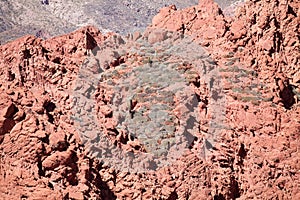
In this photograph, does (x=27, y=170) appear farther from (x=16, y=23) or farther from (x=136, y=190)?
(x=16, y=23)

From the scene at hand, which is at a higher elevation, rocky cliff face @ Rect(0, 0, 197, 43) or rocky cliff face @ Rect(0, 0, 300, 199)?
rocky cliff face @ Rect(0, 0, 300, 199)

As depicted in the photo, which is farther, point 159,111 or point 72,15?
point 72,15

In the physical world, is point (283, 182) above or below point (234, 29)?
below

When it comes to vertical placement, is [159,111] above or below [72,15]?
above

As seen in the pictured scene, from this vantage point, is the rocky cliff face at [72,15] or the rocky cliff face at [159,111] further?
the rocky cliff face at [72,15]

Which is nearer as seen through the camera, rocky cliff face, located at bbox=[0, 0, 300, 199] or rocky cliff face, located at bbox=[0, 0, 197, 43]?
rocky cliff face, located at bbox=[0, 0, 300, 199]

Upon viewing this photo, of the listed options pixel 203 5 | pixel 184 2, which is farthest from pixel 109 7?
pixel 203 5

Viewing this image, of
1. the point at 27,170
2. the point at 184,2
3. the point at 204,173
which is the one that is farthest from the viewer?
the point at 184,2

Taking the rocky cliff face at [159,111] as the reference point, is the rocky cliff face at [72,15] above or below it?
below
